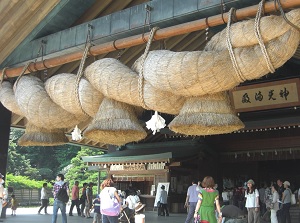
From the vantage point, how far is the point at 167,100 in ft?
8.52

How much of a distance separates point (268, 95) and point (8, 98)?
630 cm

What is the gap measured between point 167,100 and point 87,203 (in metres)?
9.65

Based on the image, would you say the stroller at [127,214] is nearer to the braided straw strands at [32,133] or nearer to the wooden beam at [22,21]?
the braided straw strands at [32,133]

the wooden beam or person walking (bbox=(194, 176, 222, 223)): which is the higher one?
the wooden beam

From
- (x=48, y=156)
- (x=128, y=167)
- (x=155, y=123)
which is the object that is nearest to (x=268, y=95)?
(x=155, y=123)

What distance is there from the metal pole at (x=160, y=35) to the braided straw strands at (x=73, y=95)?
296 millimetres

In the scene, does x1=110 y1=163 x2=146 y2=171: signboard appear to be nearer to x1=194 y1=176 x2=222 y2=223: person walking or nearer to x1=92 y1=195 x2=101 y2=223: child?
x1=92 y1=195 x2=101 y2=223: child

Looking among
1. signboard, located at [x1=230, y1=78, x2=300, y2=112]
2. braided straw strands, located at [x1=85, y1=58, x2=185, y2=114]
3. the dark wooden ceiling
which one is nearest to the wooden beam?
the dark wooden ceiling

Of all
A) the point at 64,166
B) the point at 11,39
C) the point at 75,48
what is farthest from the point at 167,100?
the point at 64,166

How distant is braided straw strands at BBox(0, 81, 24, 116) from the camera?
345 centimetres

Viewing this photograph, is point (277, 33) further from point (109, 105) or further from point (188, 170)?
point (188, 170)

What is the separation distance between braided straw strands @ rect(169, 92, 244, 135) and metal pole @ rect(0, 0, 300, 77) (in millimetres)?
558

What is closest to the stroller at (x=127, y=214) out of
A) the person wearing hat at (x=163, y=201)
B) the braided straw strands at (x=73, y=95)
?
the person wearing hat at (x=163, y=201)

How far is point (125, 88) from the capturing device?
8.81 ft
